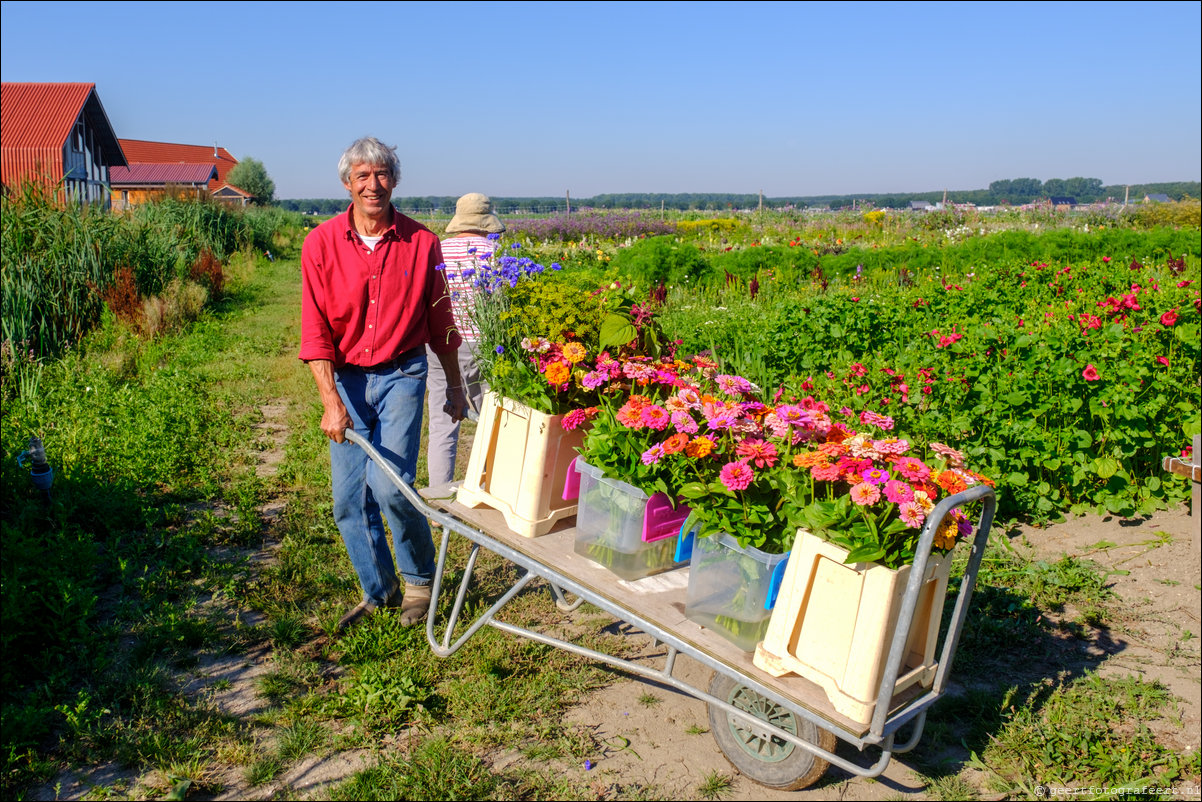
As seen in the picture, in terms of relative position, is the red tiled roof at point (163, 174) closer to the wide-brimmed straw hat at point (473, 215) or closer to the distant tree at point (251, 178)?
the distant tree at point (251, 178)

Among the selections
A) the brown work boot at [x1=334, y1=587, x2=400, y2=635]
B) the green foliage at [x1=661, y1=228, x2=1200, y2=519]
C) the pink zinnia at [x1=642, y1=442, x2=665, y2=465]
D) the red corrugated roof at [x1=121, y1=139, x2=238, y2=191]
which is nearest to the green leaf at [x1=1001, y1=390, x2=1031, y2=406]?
the green foliage at [x1=661, y1=228, x2=1200, y2=519]

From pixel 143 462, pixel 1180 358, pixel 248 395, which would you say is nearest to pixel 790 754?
pixel 1180 358

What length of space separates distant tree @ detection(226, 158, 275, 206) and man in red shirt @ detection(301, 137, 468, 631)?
64.1 meters

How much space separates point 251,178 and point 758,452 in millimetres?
69085

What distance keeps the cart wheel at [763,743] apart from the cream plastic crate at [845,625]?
0.37 m

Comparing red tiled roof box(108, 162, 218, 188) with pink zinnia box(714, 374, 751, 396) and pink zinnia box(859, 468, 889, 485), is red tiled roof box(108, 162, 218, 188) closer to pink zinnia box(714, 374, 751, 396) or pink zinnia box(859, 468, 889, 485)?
pink zinnia box(714, 374, 751, 396)

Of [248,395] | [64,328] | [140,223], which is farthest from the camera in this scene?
[140,223]

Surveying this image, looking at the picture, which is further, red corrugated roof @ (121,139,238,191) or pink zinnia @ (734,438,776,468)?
red corrugated roof @ (121,139,238,191)

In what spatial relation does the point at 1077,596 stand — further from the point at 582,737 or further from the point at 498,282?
the point at 498,282

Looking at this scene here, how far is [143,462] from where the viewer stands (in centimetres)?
538

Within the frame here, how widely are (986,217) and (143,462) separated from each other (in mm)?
23449

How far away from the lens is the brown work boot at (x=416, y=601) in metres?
3.59

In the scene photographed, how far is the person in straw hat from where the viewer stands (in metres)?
4.26

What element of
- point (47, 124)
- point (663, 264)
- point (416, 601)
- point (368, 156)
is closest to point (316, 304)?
point (368, 156)
